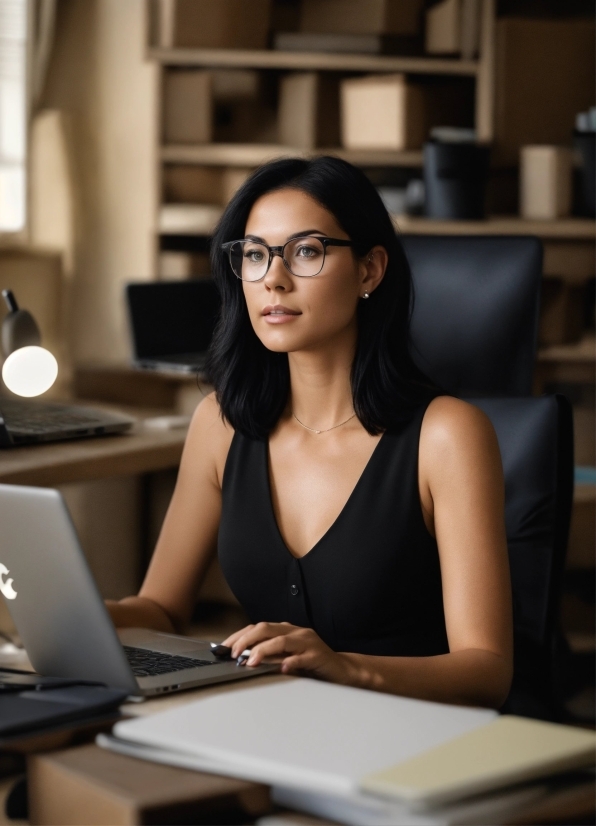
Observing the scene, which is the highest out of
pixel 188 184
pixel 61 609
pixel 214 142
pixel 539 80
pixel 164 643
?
pixel 539 80

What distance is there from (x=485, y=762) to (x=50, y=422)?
149 centimetres

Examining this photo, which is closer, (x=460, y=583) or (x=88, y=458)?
(x=460, y=583)

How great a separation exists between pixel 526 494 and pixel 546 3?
2.56 metres

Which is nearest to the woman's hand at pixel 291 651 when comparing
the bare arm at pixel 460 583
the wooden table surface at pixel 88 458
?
the bare arm at pixel 460 583

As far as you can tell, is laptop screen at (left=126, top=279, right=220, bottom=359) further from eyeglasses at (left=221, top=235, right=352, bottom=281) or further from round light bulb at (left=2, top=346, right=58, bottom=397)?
eyeglasses at (left=221, top=235, right=352, bottom=281)

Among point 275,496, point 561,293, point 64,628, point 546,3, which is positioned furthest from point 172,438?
point 546,3

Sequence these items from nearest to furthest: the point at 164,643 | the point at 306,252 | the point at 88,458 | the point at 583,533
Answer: the point at 164,643
the point at 306,252
the point at 88,458
the point at 583,533

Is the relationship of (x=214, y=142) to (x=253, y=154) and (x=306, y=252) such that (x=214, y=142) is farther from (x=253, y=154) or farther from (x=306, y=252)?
(x=306, y=252)

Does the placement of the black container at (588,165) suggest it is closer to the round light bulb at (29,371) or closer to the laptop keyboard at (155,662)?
the round light bulb at (29,371)

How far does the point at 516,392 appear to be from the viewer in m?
1.89

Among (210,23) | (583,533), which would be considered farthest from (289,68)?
(583,533)

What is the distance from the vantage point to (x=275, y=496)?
1632 mm

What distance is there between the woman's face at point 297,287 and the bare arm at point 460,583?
20 cm

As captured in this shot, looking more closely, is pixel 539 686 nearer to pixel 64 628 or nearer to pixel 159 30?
pixel 64 628
